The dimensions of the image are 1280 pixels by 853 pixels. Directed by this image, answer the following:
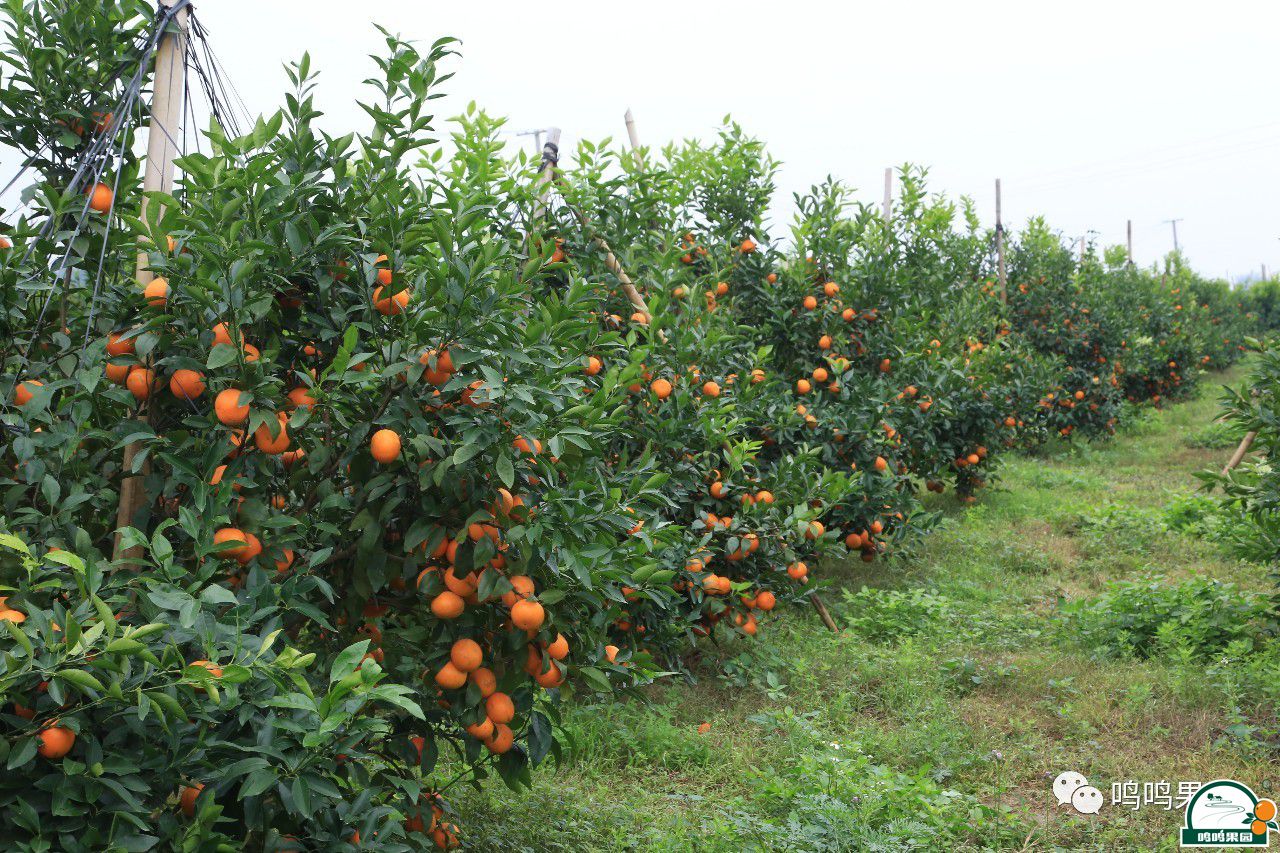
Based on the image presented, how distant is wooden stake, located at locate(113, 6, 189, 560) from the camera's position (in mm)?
2045

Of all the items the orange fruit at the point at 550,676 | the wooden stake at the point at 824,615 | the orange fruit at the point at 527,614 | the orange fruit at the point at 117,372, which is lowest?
the wooden stake at the point at 824,615

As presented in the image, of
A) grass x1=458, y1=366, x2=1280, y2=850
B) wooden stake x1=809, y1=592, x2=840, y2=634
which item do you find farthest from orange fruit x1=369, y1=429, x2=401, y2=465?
wooden stake x1=809, y1=592, x2=840, y2=634

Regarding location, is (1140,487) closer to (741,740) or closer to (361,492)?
(741,740)

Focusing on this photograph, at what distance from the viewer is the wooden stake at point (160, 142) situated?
2045 millimetres

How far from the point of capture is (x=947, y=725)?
12.3ft

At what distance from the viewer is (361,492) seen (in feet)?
7.14

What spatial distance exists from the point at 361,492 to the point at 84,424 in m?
0.58

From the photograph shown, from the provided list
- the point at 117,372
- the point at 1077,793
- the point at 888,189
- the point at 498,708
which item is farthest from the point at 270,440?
the point at 888,189

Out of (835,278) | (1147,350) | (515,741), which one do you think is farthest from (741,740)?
(1147,350)

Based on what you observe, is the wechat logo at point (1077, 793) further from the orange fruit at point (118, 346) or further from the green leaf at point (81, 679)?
the orange fruit at point (118, 346)

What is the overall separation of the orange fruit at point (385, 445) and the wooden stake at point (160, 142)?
49cm

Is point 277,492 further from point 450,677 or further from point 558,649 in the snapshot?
point 558,649

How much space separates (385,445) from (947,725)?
8.98 ft

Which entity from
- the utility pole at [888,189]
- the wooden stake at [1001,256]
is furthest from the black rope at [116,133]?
the wooden stake at [1001,256]
